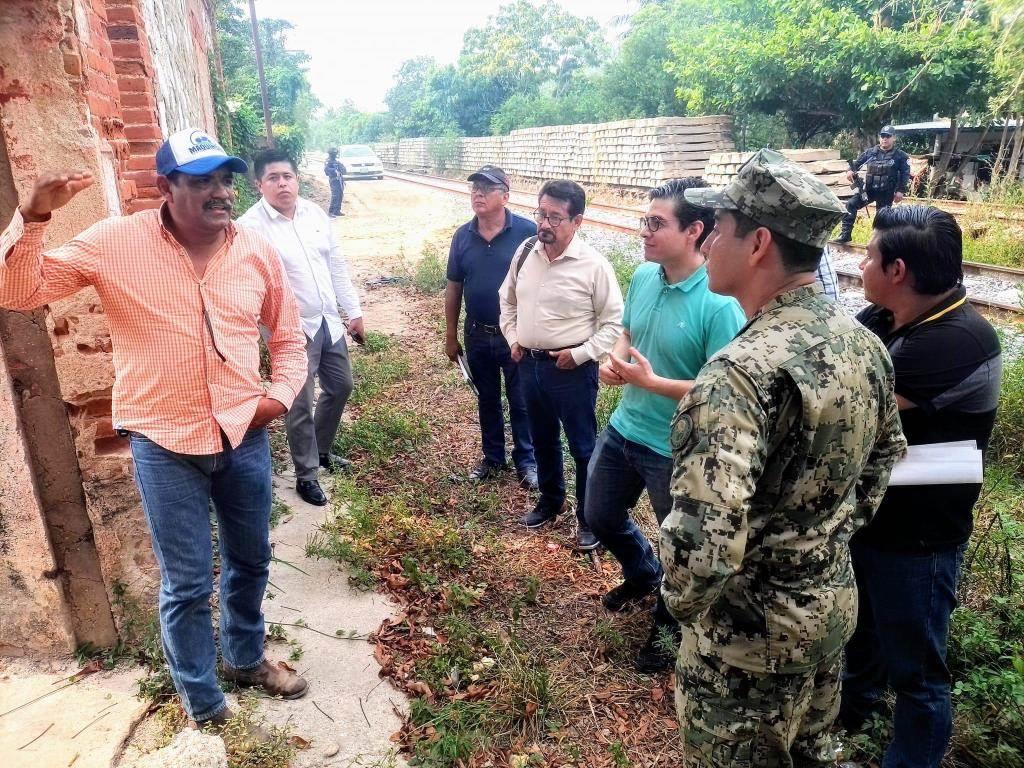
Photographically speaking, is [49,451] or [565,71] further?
[565,71]

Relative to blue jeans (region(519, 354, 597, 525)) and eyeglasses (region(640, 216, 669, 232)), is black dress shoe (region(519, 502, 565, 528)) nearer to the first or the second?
blue jeans (region(519, 354, 597, 525))

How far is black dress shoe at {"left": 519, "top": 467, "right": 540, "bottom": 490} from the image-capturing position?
4742 millimetres

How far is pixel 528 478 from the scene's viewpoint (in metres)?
4.77

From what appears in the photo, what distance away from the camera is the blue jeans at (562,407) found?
12.4ft

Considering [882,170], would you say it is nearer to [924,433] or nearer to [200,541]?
[924,433]

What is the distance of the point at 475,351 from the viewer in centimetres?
469

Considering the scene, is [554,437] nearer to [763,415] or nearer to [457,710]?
[457,710]

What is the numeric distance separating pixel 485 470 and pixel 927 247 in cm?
332

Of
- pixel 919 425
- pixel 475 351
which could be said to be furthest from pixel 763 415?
pixel 475 351

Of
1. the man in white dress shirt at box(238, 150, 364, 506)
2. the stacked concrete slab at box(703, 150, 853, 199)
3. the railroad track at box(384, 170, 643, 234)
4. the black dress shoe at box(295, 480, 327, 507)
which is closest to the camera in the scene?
the man in white dress shirt at box(238, 150, 364, 506)

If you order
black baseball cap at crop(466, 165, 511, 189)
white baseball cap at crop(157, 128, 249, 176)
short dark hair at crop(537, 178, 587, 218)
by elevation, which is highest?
white baseball cap at crop(157, 128, 249, 176)

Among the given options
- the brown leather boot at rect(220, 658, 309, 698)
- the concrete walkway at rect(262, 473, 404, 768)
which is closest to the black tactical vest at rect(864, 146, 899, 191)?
the concrete walkway at rect(262, 473, 404, 768)

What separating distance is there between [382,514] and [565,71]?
132ft

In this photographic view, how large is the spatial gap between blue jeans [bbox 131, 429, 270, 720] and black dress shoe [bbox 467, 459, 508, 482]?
2319 millimetres
